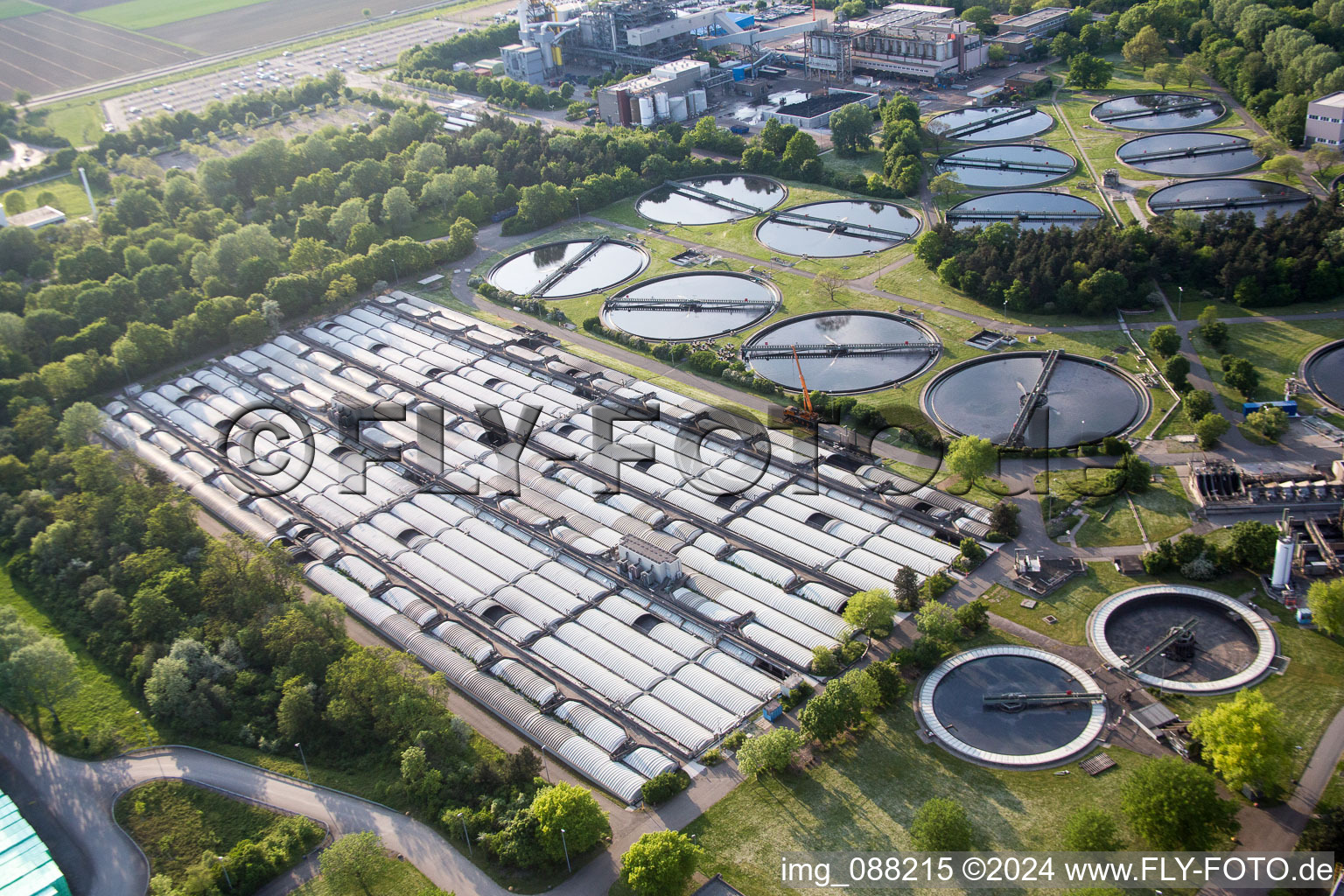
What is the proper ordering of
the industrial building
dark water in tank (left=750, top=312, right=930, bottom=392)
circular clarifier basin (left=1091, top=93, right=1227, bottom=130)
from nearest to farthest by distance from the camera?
dark water in tank (left=750, top=312, right=930, bottom=392) < circular clarifier basin (left=1091, top=93, right=1227, bottom=130) < the industrial building

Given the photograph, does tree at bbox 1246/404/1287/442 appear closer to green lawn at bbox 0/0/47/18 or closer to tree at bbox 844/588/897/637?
tree at bbox 844/588/897/637

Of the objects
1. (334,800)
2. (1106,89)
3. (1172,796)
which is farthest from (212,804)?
(1106,89)

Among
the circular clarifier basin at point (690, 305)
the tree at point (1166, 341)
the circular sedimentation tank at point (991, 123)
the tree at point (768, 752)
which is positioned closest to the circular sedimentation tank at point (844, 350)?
the circular clarifier basin at point (690, 305)

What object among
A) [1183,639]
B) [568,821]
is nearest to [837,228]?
[1183,639]

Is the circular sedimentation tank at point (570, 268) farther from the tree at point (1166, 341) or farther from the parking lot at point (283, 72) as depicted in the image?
the parking lot at point (283, 72)

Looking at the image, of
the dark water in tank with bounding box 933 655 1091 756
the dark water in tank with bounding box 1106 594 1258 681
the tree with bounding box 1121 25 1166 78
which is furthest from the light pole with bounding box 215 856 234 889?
the tree with bounding box 1121 25 1166 78

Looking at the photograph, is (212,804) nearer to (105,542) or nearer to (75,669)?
(75,669)

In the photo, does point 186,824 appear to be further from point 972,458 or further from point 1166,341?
point 1166,341
